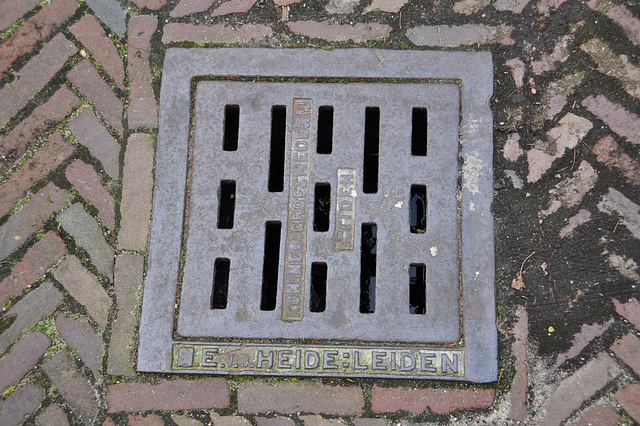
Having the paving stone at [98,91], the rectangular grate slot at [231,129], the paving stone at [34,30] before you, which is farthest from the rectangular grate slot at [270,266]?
the paving stone at [34,30]

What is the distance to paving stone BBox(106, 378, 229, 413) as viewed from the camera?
196 cm

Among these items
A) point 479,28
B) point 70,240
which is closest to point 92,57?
point 70,240

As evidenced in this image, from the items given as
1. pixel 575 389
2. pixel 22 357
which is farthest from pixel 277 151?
pixel 575 389

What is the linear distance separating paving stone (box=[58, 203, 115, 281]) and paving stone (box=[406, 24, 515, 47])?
182cm

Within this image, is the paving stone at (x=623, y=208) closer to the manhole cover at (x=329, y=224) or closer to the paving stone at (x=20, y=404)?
the manhole cover at (x=329, y=224)

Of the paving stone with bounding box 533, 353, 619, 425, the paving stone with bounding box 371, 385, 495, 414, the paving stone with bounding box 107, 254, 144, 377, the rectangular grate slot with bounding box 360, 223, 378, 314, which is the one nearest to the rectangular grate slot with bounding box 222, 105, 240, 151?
the paving stone with bounding box 107, 254, 144, 377

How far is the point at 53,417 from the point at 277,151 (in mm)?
1657

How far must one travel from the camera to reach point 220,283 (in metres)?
2.15

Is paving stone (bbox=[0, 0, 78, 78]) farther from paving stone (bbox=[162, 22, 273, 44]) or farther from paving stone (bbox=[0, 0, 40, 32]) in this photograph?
paving stone (bbox=[162, 22, 273, 44])

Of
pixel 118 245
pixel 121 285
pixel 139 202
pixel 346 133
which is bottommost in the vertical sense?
pixel 121 285

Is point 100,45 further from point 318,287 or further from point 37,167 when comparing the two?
point 318,287

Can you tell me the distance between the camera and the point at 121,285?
205 centimetres

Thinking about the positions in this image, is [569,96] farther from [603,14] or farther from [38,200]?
[38,200]

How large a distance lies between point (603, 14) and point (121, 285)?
105 inches
